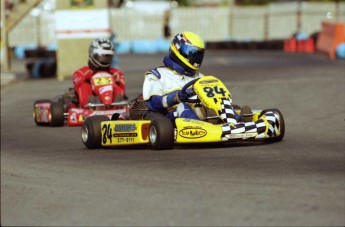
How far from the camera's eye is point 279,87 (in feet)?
59.4

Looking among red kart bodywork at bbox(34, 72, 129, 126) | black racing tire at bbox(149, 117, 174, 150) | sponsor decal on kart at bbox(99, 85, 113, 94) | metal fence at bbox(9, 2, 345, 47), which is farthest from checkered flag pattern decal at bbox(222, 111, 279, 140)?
metal fence at bbox(9, 2, 345, 47)

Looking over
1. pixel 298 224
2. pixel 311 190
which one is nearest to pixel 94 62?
pixel 311 190

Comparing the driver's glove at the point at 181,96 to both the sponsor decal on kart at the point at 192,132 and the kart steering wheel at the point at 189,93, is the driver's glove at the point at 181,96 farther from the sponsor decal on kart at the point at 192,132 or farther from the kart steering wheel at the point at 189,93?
the sponsor decal on kart at the point at 192,132

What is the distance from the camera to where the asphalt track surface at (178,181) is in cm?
671

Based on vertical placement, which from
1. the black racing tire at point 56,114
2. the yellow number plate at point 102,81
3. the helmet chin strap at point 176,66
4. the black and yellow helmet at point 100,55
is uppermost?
the helmet chin strap at point 176,66

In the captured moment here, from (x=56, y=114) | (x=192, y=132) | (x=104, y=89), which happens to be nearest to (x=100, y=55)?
(x=104, y=89)

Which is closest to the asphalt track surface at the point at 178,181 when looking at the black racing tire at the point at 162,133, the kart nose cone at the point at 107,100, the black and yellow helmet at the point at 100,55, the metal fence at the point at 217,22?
the black racing tire at the point at 162,133

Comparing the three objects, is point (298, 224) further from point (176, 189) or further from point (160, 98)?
point (160, 98)

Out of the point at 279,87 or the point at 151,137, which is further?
the point at 279,87

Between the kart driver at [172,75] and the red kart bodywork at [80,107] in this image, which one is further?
the red kart bodywork at [80,107]

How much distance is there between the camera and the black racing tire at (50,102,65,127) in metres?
14.0

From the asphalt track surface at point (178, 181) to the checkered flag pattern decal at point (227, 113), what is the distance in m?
0.27

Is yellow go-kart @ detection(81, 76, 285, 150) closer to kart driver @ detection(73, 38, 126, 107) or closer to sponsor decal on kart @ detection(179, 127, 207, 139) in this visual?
sponsor decal on kart @ detection(179, 127, 207, 139)

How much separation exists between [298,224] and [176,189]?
4.63 ft
